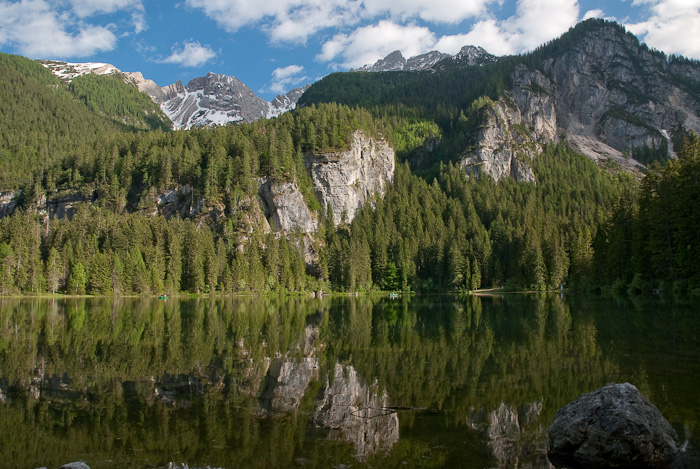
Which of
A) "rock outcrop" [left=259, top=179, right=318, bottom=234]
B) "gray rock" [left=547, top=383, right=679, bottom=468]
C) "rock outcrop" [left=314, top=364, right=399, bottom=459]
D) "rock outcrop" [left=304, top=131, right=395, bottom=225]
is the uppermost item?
"rock outcrop" [left=304, top=131, right=395, bottom=225]

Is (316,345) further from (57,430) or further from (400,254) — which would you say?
(400,254)

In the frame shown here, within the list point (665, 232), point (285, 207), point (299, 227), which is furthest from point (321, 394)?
point (285, 207)

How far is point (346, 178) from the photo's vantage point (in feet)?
532

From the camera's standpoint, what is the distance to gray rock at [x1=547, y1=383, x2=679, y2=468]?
9484mm

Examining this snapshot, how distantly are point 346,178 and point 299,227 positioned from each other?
29.6m

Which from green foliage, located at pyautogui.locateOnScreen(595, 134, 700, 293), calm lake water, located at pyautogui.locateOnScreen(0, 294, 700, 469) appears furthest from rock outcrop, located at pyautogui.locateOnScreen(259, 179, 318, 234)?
calm lake water, located at pyautogui.locateOnScreen(0, 294, 700, 469)

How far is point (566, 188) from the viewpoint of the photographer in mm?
178625

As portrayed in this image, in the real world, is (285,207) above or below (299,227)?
above

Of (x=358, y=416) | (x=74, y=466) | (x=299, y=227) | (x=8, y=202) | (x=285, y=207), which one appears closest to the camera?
(x=74, y=466)

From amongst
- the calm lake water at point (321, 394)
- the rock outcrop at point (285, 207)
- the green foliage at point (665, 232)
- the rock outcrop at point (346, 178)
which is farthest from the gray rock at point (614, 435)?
the rock outcrop at point (346, 178)

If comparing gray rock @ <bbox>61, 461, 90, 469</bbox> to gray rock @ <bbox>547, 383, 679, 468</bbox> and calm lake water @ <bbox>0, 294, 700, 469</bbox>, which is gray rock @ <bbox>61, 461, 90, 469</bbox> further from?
gray rock @ <bbox>547, 383, 679, 468</bbox>

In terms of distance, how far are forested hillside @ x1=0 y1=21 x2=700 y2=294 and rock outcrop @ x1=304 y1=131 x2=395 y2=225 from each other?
113 centimetres

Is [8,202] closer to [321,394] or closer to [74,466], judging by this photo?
[321,394]

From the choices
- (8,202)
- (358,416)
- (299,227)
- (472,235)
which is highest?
(8,202)
